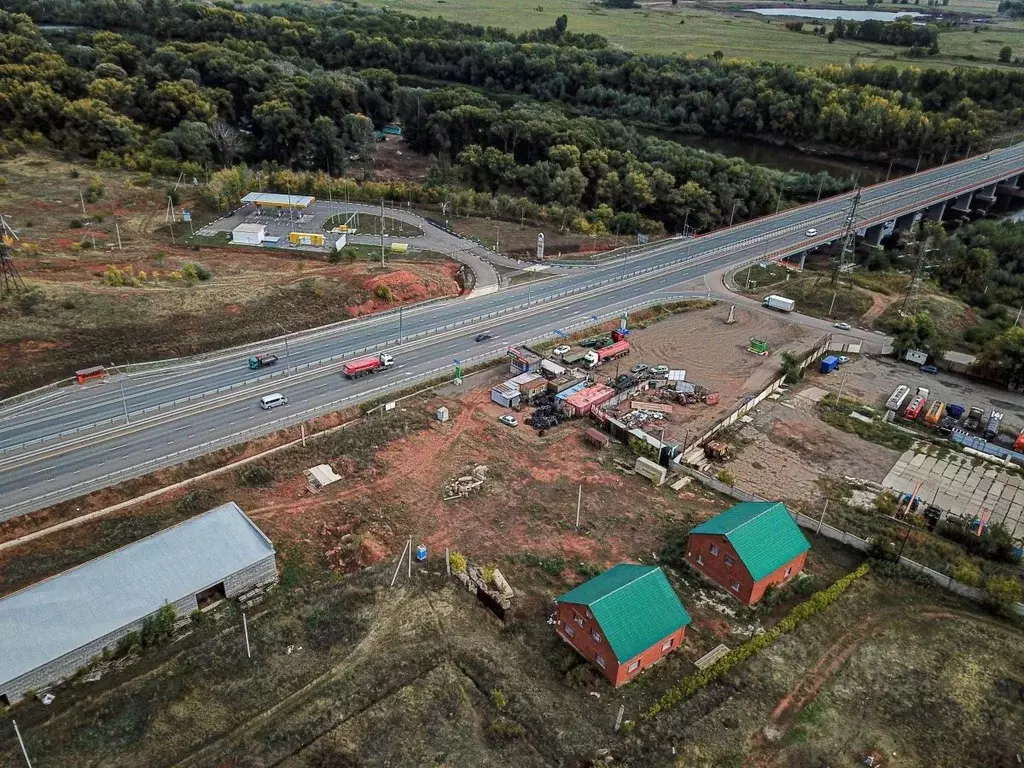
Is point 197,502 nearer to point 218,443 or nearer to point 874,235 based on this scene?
point 218,443

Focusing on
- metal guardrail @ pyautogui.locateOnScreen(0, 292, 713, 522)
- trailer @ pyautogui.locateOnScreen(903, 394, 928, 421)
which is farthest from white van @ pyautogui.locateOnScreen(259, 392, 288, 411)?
trailer @ pyautogui.locateOnScreen(903, 394, 928, 421)

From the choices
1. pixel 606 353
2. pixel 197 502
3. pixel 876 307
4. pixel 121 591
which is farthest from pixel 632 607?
pixel 876 307

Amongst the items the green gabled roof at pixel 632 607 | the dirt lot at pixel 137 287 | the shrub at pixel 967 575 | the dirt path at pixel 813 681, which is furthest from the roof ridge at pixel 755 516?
the dirt lot at pixel 137 287

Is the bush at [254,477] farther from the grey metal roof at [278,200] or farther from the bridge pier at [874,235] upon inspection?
the bridge pier at [874,235]

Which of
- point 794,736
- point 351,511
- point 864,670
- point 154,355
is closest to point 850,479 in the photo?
point 864,670

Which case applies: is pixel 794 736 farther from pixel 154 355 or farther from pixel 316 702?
pixel 154 355

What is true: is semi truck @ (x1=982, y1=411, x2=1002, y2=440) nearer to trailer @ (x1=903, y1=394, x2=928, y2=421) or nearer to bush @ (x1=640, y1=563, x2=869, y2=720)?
trailer @ (x1=903, y1=394, x2=928, y2=421)
